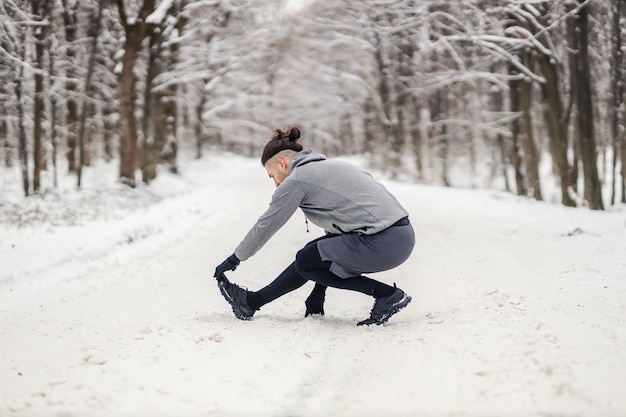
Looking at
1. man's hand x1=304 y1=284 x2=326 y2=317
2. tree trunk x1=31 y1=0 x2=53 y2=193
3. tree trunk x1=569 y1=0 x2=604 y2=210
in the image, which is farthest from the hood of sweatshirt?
tree trunk x1=31 y1=0 x2=53 y2=193

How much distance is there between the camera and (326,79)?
24.4m

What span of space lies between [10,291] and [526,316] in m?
4.79

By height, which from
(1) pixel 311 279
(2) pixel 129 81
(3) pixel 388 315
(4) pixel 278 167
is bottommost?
(3) pixel 388 315

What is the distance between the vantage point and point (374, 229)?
3168 mm

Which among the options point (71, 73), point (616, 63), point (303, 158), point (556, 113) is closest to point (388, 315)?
point (303, 158)

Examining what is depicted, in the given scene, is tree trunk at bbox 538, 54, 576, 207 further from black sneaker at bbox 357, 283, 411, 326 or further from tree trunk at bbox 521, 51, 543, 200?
black sneaker at bbox 357, 283, 411, 326

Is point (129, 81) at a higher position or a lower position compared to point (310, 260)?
higher

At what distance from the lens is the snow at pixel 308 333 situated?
7.03 feet

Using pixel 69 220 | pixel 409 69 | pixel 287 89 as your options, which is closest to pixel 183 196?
pixel 69 220

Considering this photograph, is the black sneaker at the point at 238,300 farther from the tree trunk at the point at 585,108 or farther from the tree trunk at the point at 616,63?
the tree trunk at the point at 616,63

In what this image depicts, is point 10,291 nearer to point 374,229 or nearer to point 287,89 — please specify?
point 374,229

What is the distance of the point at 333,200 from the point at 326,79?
22.2 metres

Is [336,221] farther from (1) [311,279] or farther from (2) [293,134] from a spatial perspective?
(2) [293,134]

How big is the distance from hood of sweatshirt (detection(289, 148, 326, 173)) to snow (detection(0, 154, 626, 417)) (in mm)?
1144
